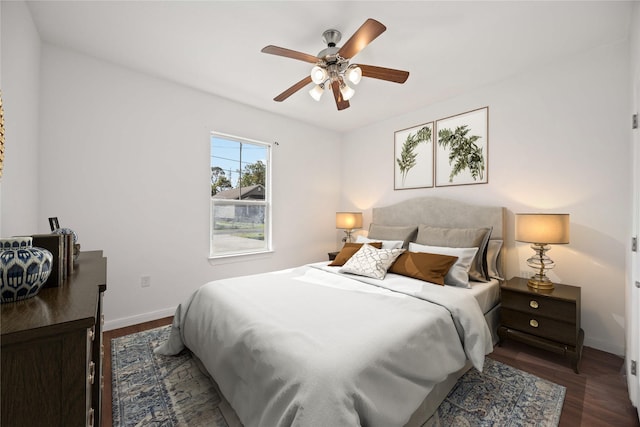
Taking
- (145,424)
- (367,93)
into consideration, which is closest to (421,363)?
(145,424)

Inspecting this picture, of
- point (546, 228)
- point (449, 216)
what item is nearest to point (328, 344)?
point (546, 228)

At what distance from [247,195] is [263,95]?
1.32 m

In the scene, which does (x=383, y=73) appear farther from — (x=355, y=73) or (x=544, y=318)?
(x=544, y=318)

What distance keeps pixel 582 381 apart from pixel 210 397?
8.62 ft

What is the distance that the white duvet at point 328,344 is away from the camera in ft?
3.67

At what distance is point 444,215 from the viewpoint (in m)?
3.25

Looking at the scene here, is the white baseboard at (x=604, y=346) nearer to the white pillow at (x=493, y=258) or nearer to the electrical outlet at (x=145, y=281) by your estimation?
the white pillow at (x=493, y=258)

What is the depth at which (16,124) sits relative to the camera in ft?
5.97

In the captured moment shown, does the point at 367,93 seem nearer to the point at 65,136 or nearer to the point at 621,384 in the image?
the point at 65,136

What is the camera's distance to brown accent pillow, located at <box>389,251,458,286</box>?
2402 millimetres

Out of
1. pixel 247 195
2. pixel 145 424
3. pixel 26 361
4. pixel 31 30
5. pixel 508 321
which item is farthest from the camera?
pixel 247 195

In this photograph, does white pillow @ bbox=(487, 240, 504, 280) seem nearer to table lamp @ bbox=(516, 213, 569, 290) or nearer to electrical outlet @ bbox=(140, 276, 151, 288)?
table lamp @ bbox=(516, 213, 569, 290)

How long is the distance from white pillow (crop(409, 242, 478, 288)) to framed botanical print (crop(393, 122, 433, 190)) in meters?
1.12

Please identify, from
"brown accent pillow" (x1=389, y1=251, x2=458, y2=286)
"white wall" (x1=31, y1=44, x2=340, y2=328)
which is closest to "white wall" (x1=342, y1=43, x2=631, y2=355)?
"brown accent pillow" (x1=389, y1=251, x2=458, y2=286)
